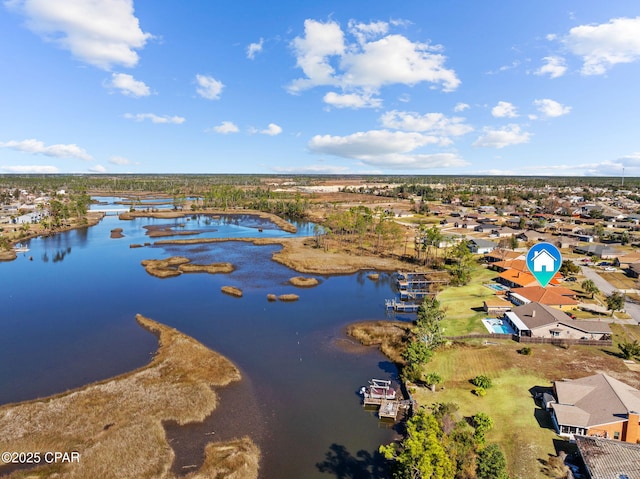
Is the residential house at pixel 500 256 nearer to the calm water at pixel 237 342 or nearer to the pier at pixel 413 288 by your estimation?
the pier at pixel 413 288

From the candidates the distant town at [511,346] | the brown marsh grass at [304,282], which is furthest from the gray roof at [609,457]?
the brown marsh grass at [304,282]

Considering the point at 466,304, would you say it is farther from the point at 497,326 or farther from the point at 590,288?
the point at 590,288

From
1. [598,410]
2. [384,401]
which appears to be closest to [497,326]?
[598,410]

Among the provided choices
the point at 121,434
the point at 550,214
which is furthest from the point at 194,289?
the point at 550,214

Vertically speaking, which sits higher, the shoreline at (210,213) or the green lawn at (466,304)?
the shoreline at (210,213)

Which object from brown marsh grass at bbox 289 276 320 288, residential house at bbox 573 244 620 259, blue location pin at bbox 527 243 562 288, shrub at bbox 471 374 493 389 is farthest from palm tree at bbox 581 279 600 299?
brown marsh grass at bbox 289 276 320 288

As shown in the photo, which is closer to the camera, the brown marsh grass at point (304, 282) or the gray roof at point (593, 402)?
the gray roof at point (593, 402)

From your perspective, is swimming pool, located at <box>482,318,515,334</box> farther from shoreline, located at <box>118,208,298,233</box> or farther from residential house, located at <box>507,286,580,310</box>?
shoreline, located at <box>118,208,298,233</box>

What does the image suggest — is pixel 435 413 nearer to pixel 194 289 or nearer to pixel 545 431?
pixel 545 431
